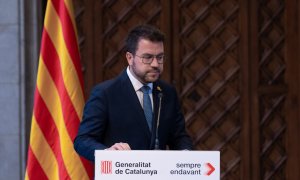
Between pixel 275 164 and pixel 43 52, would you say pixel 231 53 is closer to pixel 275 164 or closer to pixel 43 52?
pixel 275 164

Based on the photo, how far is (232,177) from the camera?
944 cm

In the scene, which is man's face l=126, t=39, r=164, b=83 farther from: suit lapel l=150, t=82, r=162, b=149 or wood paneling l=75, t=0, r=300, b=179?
wood paneling l=75, t=0, r=300, b=179

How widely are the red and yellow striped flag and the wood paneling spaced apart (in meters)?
1.81

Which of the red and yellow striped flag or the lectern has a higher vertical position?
the red and yellow striped flag

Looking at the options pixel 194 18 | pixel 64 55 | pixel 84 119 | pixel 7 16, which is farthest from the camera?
pixel 194 18

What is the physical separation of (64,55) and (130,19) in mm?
2095

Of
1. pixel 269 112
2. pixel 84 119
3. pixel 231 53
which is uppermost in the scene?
pixel 231 53

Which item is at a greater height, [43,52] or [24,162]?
[43,52]

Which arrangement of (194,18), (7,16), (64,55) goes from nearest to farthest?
1. (64,55)
2. (7,16)
3. (194,18)

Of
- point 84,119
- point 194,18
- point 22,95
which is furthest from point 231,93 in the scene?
point 84,119

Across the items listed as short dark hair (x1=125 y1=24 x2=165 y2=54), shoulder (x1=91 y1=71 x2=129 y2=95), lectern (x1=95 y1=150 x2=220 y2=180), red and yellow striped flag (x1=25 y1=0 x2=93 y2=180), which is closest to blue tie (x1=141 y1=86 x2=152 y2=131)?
shoulder (x1=91 y1=71 x2=129 y2=95)

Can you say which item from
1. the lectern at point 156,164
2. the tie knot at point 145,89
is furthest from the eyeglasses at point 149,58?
the lectern at point 156,164

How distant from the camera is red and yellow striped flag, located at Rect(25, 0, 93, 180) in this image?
7.34 metres

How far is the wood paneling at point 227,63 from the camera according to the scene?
30.6ft
